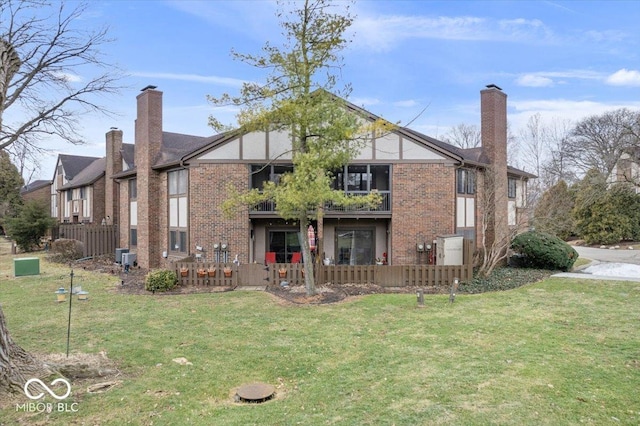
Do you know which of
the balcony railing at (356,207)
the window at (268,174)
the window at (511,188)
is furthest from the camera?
the window at (511,188)

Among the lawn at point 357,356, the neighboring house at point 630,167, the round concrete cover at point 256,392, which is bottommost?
the round concrete cover at point 256,392

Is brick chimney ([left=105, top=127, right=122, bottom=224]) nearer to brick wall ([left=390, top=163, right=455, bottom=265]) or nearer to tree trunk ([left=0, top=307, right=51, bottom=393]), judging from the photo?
brick wall ([left=390, top=163, right=455, bottom=265])

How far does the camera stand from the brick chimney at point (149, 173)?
1877 cm

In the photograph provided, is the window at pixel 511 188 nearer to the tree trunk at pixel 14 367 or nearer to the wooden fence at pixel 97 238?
the tree trunk at pixel 14 367

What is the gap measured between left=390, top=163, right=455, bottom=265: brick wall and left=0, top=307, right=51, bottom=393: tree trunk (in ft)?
42.7

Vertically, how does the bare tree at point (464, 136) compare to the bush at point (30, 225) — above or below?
above

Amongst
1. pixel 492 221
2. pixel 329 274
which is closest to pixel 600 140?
pixel 492 221

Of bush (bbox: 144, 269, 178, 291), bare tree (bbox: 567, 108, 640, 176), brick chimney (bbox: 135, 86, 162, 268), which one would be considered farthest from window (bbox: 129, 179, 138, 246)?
bare tree (bbox: 567, 108, 640, 176)

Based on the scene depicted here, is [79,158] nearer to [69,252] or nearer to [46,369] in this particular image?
[69,252]

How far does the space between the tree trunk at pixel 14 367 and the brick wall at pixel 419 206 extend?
1302 centimetres

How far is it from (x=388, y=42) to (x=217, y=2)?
7.39 metres

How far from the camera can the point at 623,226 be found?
33.3m

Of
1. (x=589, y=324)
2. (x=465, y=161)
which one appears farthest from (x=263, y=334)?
(x=465, y=161)


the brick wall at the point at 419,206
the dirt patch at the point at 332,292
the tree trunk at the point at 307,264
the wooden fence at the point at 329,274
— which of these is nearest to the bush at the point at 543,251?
the brick wall at the point at 419,206
